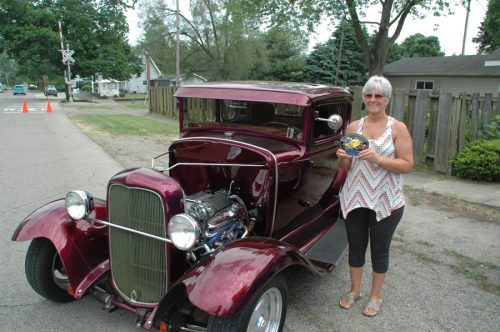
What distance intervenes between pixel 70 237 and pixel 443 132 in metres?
6.34

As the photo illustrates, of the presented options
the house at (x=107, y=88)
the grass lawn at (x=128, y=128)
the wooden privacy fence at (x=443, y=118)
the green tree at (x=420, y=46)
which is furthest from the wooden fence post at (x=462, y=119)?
the house at (x=107, y=88)

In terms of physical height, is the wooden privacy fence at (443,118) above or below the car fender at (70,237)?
above

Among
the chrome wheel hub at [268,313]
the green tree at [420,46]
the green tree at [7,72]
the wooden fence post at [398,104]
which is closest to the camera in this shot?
the chrome wheel hub at [268,313]

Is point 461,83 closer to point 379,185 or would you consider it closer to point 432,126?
point 432,126

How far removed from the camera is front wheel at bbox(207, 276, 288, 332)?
2.10 meters

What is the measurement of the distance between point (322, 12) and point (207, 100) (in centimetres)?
1275

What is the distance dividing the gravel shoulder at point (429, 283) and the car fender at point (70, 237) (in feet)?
4.90

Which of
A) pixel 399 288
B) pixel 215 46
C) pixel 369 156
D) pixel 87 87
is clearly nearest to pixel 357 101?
pixel 399 288

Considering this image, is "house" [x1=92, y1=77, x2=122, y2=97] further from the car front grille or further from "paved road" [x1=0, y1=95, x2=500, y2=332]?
the car front grille

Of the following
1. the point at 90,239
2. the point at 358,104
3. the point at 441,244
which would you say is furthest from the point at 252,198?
the point at 358,104

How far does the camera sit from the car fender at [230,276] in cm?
200

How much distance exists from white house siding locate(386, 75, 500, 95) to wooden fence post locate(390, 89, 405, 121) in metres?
15.4

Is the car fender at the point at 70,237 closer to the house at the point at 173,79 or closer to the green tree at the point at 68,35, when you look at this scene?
the green tree at the point at 68,35

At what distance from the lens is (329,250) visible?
341 centimetres
